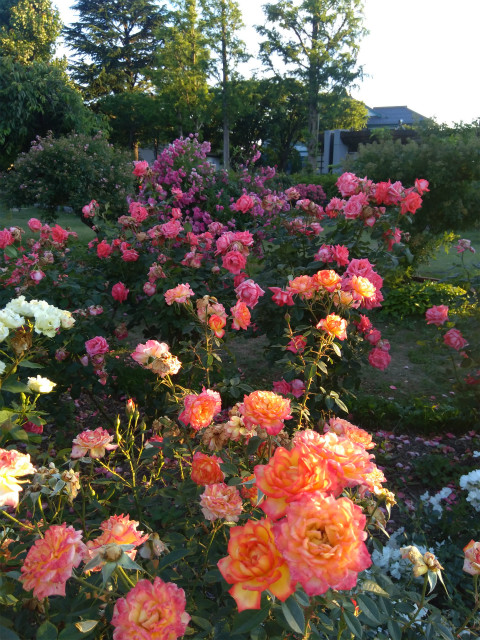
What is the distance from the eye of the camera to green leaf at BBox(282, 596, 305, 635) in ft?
2.07

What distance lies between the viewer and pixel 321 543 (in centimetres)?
58

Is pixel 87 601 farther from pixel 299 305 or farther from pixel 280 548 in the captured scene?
pixel 299 305

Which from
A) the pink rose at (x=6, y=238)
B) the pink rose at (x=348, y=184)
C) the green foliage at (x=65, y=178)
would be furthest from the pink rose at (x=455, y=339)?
the green foliage at (x=65, y=178)

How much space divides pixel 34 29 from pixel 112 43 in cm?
857

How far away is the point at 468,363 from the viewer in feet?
8.76

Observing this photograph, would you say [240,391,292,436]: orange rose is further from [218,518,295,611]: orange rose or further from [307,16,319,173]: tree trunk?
[307,16,319,173]: tree trunk

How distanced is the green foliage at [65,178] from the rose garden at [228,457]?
736 cm

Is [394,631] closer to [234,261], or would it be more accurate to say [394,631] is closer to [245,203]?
[234,261]

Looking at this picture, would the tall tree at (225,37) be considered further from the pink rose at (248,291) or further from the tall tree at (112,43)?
the pink rose at (248,291)

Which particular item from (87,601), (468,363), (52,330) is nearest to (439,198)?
(468,363)

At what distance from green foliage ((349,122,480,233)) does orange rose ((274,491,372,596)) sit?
5869mm

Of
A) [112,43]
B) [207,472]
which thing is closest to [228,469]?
[207,472]

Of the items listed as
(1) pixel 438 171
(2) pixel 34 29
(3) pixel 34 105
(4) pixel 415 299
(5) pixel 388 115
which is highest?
(2) pixel 34 29

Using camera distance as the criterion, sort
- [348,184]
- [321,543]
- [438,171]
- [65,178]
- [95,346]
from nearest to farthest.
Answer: [321,543] < [95,346] < [348,184] < [438,171] < [65,178]
